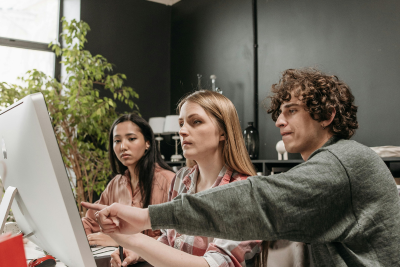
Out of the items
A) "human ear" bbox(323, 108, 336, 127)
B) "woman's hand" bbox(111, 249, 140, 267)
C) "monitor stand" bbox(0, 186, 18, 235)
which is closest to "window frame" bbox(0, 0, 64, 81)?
"woman's hand" bbox(111, 249, 140, 267)

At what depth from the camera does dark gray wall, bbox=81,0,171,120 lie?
4949mm

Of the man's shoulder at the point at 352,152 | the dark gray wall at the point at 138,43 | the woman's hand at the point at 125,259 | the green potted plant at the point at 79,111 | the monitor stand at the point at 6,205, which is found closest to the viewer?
the man's shoulder at the point at 352,152

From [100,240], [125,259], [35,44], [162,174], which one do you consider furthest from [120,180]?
[35,44]

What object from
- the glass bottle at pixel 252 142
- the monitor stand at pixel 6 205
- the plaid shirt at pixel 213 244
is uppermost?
the glass bottle at pixel 252 142

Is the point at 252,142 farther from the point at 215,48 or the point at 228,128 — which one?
the point at 228,128

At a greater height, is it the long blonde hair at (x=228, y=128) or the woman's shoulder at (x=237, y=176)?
the long blonde hair at (x=228, y=128)

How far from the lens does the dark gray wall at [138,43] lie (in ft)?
16.2

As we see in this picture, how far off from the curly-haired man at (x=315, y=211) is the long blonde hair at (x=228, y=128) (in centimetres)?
56

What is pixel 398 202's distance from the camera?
0.82 meters

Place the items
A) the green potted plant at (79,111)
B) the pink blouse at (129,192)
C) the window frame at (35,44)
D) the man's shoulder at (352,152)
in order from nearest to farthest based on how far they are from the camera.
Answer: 1. the man's shoulder at (352,152)
2. the pink blouse at (129,192)
3. the green potted plant at (79,111)
4. the window frame at (35,44)

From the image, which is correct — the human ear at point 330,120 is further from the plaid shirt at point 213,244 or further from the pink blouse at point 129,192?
the pink blouse at point 129,192

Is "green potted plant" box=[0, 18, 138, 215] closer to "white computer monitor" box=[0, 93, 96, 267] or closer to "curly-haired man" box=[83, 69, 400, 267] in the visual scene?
"white computer monitor" box=[0, 93, 96, 267]

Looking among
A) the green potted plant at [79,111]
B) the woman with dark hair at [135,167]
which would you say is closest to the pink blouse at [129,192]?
the woman with dark hair at [135,167]

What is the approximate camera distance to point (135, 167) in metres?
2.23
